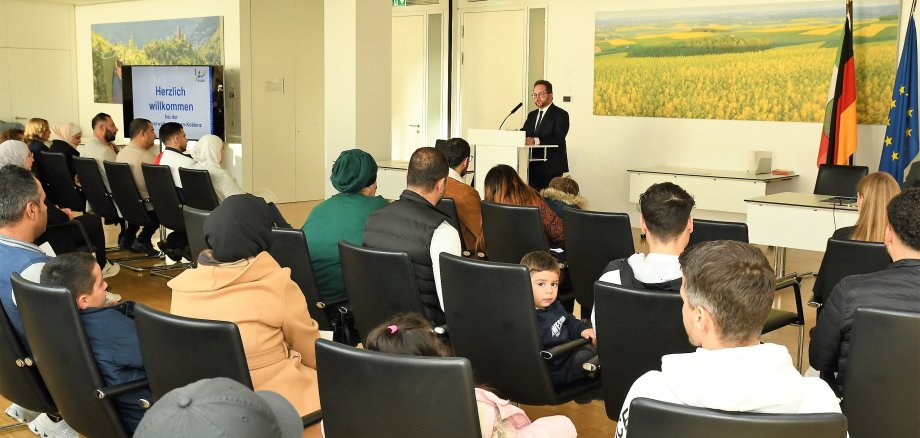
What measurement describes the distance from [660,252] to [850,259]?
3.58 feet

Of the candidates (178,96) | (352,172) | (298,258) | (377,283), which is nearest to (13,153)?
(352,172)

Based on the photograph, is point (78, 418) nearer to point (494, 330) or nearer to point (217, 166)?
point (494, 330)

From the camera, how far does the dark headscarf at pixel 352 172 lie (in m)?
4.39

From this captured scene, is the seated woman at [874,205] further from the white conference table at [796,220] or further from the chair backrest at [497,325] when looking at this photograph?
the white conference table at [796,220]

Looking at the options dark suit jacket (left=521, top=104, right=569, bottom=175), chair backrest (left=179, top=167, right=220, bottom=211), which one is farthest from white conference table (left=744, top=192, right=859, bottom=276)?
chair backrest (left=179, top=167, right=220, bottom=211)

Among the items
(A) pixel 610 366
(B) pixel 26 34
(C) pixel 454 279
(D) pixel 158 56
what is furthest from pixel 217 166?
(B) pixel 26 34

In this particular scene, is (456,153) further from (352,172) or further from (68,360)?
(68,360)

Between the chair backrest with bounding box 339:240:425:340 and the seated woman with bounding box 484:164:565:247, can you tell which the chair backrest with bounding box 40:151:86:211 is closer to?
the seated woman with bounding box 484:164:565:247

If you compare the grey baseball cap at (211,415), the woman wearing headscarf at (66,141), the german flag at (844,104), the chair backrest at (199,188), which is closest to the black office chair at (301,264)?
the chair backrest at (199,188)

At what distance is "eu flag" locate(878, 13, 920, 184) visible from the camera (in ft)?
26.1

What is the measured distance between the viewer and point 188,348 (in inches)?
93.7

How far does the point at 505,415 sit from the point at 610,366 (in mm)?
640

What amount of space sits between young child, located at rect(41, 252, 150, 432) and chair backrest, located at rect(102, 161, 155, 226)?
4.04m

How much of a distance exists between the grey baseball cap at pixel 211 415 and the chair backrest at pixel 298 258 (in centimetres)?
288
